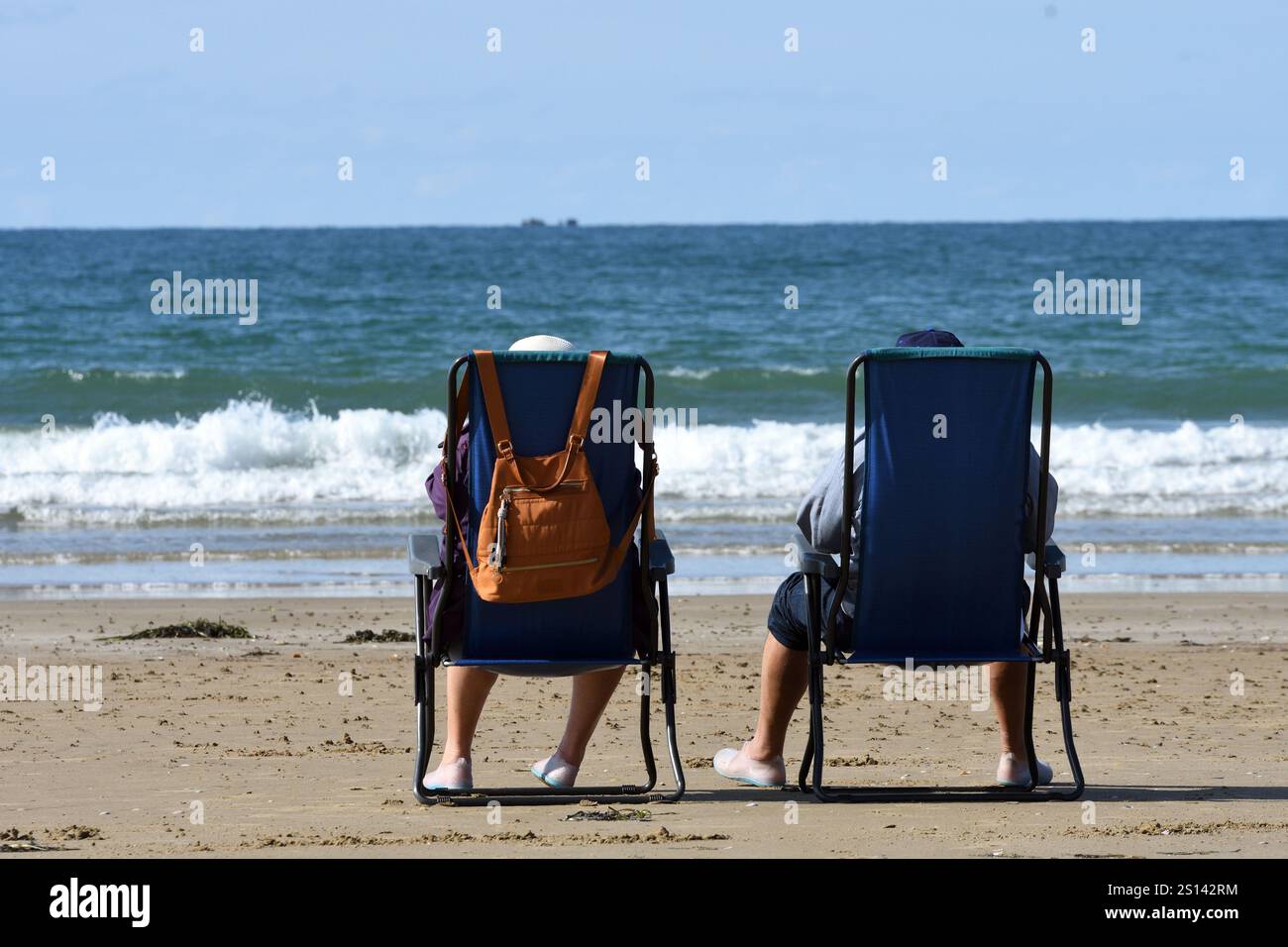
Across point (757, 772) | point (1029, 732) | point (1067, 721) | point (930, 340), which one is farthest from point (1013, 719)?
point (930, 340)

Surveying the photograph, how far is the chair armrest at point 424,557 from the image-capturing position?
4.48m

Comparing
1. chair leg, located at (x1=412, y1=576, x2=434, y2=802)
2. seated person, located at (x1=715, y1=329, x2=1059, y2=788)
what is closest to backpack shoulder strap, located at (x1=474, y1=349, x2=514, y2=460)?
chair leg, located at (x1=412, y1=576, x2=434, y2=802)

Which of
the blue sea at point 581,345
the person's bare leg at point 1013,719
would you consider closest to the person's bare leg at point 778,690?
the person's bare leg at point 1013,719

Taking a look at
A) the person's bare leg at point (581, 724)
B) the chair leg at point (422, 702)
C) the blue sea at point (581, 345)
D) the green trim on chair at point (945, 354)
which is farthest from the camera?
the blue sea at point (581, 345)

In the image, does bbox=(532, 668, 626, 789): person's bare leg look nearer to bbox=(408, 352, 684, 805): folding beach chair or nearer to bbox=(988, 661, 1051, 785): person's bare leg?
bbox=(408, 352, 684, 805): folding beach chair

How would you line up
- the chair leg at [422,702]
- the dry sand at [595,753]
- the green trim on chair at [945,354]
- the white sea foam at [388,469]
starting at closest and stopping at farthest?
the dry sand at [595,753] → the green trim on chair at [945,354] → the chair leg at [422,702] → the white sea foam at [388,469]

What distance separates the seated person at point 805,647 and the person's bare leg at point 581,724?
430mm

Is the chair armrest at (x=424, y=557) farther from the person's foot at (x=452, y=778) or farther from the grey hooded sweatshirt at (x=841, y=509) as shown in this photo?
the grey hooded sweatshirt at (x=841, y=509)

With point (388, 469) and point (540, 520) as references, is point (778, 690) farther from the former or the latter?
point (388, 469)

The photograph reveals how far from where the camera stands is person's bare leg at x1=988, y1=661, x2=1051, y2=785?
4.66 meters

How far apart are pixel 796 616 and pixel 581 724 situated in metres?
0.67

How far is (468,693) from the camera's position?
15.2 feet

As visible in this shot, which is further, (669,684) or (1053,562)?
(669,684)
